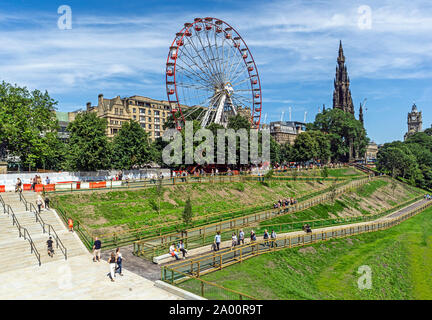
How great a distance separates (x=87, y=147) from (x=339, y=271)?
37.9m

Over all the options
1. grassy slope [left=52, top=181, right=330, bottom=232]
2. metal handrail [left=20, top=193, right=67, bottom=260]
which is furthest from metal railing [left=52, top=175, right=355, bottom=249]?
metal handrail [left=20, top=193, right=67, bottom=260]

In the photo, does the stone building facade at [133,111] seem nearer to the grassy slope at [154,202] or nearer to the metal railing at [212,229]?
the grassy slope at [154,202]

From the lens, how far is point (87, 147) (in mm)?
49031

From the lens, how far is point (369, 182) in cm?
7831

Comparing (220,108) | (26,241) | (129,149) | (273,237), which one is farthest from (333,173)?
(26,241)

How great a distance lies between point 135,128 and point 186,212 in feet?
108

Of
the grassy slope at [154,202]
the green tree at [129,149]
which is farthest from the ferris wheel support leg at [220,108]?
the grassy slope at [154,202]

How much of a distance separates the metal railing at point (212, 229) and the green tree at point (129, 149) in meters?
26.9

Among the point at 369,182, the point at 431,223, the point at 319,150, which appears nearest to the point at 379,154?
the point at 319,150

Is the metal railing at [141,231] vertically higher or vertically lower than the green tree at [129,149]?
lower

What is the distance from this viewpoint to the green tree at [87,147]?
160ft

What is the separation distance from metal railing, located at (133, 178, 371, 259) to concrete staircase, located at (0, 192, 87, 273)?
4649 millimetres

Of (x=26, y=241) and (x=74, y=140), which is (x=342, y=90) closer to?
(x=74, y=140)
